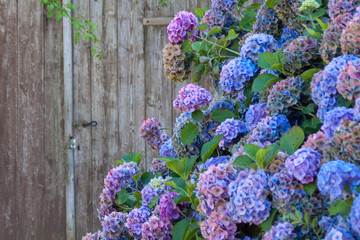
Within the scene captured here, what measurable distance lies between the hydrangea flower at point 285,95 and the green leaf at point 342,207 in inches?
12.7

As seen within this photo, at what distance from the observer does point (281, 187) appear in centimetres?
71

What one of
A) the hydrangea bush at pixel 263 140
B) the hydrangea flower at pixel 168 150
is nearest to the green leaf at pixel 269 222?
the hydrangea bush at pixel 263 140

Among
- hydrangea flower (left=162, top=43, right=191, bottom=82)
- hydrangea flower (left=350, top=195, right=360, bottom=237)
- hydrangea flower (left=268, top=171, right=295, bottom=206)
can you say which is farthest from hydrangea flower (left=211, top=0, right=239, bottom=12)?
hydrangea flower (left=350, top=195, right=360, bottom=237)

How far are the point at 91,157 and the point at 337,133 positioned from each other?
2.59 meters

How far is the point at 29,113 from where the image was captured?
3213mm

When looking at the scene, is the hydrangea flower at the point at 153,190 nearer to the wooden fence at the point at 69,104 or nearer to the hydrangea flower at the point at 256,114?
the hydrangea flower at the point at 256,114

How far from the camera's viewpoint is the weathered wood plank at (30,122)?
318cm

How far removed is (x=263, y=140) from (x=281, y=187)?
0.23 m

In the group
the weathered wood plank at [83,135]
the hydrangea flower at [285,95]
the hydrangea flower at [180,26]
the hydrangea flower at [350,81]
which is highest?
the hydrangea flower at [180,26]

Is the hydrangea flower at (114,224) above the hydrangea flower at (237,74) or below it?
below

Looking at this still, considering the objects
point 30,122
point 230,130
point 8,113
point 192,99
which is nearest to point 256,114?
point 230,130

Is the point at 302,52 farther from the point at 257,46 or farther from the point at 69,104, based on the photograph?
the point at 69,104

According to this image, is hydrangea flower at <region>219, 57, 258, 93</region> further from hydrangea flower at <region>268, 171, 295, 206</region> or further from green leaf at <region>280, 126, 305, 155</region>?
hydrangea flower at <region>268, 171, 295, 206</region>

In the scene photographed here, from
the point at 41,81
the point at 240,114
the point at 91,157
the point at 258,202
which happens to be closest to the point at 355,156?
the point at 258,202
